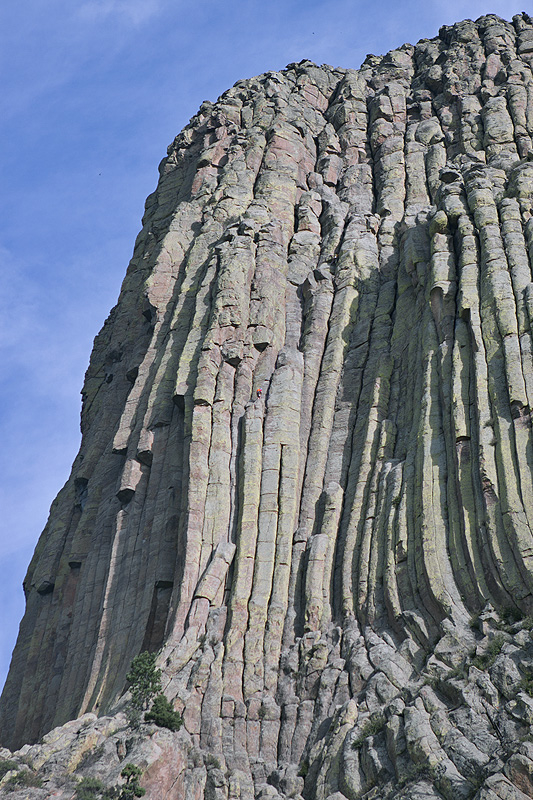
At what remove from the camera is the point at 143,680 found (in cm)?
4478

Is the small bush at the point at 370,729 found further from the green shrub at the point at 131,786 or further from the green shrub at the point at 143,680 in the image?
the green shrub at the point at 143,680

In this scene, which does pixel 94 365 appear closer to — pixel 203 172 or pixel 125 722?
pixel 203 172

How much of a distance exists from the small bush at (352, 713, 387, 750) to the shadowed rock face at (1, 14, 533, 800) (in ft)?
0.26

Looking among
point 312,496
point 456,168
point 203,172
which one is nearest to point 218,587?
point 312,496

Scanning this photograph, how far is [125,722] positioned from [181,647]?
15.1ft

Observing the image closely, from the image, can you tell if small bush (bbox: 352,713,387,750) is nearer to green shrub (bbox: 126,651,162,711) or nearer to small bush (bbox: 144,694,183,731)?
small bush (bbox: 144,694,183,731)

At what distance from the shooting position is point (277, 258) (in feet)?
216

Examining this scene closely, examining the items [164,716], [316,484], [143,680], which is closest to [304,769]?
[164,716]

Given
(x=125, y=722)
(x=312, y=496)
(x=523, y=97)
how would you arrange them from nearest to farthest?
(x=125, y=722)
(x=312, y=496)
(x=523, y=97)

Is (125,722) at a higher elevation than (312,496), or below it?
below

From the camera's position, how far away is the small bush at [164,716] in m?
43.1

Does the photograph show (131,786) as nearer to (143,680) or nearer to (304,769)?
(143,680)

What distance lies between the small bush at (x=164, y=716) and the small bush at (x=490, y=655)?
12604mm

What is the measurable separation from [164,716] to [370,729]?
882 centimetres
